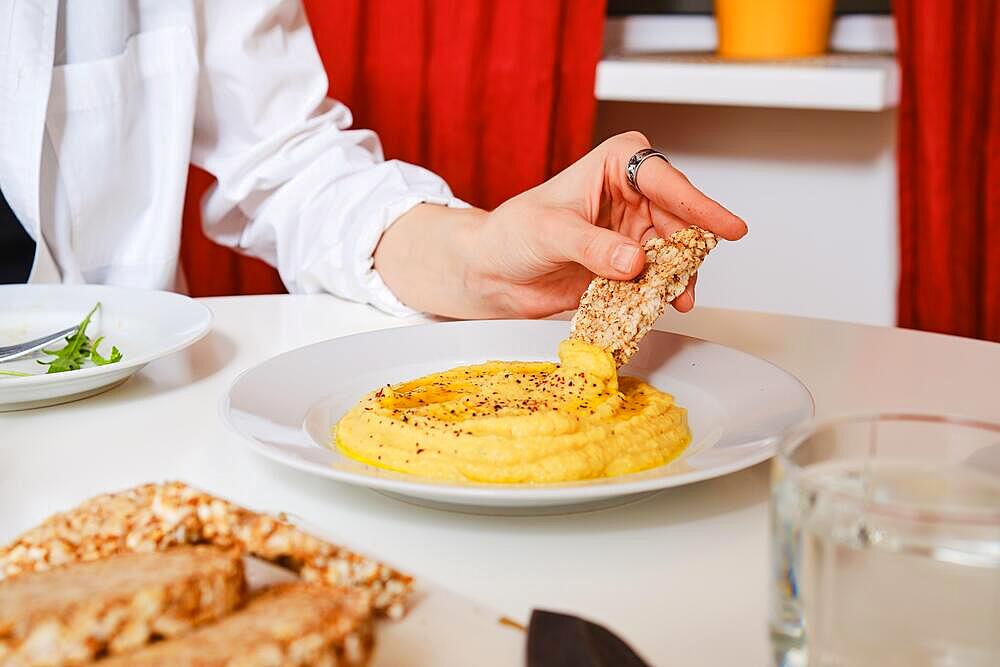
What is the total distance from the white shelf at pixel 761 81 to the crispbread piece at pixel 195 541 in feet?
5.39

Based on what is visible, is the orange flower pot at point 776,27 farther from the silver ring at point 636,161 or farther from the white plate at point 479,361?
the white plate at point 479,361

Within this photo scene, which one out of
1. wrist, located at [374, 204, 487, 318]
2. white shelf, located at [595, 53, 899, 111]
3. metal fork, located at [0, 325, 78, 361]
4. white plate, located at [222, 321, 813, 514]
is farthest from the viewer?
white shelf, located at [595, 53, 899, 111]

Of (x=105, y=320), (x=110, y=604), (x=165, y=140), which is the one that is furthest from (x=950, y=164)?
(x=110, y=604)

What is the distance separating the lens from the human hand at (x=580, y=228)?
96cm

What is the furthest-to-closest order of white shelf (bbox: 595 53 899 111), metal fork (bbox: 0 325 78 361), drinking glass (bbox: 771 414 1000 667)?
white shelf (bbox: 595 53 899 111), metal fork (bbox: 0 325 78 361), drinking glass (bbox: 771 414 1000 667)

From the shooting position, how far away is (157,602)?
0.42 m

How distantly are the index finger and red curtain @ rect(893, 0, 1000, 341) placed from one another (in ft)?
3.70

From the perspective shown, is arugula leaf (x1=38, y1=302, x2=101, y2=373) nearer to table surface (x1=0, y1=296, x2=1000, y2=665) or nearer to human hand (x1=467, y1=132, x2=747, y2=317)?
table surface (x1=0, y1=296, x2=1000, y2=665)

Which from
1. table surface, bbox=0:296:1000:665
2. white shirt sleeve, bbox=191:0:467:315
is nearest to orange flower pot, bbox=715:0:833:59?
white shirt sleeve, bbox=191:0:467:315

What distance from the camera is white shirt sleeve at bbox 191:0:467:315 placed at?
4.63 feet

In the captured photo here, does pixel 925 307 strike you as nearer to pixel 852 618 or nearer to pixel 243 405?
pixel 243 405

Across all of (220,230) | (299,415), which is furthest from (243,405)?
(220,230)

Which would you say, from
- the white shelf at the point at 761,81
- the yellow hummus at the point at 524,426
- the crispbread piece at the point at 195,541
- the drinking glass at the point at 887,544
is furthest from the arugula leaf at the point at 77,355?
the white shelf at the point at 761,81

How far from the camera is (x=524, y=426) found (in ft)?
2.30
